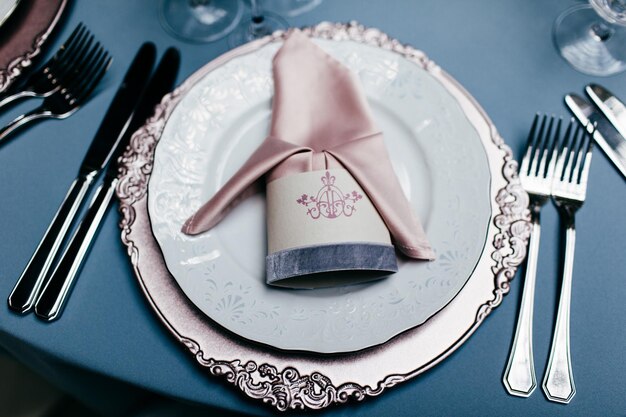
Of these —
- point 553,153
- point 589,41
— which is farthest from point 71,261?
point 589,41

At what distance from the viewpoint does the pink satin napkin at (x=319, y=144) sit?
0.53 meters

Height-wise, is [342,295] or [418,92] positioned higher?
[418,92]

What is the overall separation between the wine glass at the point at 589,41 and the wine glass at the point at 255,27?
36 cm

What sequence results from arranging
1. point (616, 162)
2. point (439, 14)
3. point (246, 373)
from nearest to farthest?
point (246, 373) → point (616, 162) → point (439, 14)

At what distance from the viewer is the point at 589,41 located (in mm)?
684

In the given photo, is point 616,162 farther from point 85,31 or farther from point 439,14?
point 85,31

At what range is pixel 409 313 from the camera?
0.49 m

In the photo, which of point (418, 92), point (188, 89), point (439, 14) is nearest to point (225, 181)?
point (188, 89)

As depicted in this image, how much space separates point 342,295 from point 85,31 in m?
0.48

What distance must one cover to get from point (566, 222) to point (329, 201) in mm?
260

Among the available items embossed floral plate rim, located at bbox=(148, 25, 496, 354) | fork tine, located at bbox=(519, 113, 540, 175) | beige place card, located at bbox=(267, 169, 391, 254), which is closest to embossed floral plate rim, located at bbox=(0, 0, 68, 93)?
embossed floral plate rim, located at bbox=(148, 25, 496, 354)

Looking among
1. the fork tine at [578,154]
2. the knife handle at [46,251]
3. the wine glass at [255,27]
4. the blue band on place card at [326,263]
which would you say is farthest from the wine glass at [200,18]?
the fork tine at [578,154]

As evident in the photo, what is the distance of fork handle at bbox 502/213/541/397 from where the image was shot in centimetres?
50

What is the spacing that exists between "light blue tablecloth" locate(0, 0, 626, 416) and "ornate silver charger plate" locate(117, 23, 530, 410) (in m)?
0.03
